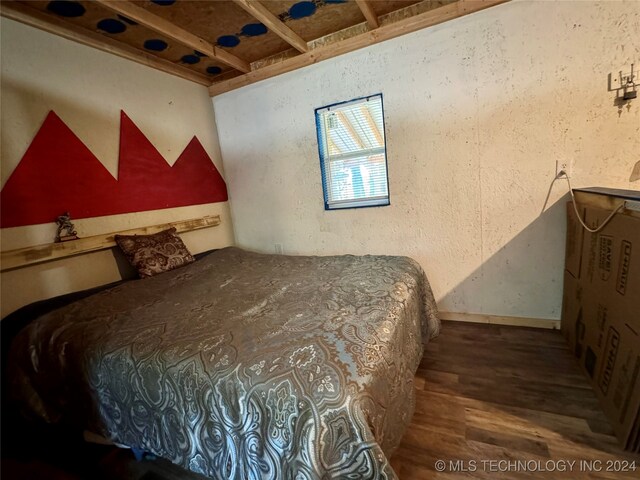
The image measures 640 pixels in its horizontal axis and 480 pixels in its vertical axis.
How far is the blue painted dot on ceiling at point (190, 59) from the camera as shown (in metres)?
2.44

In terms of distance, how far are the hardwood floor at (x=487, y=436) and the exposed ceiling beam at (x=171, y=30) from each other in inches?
98.1

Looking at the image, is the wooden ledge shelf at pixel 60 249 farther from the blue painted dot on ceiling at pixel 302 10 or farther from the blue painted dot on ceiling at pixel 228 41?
the blue painted dot on ceiling at pixel 302 10

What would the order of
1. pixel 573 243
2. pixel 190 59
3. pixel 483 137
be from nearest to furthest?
1. pixel 573 243
2. pixel 483 137
3. pixel 190 59

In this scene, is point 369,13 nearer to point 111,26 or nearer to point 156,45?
point 156,45

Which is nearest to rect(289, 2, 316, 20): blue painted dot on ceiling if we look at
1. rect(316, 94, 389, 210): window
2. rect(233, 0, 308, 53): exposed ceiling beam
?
rect(233, 0, 308, 53): exposed ceiling beam

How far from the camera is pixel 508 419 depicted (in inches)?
50.1

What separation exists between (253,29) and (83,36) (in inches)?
47.6

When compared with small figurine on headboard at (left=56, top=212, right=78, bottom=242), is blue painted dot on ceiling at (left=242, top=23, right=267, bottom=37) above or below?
above

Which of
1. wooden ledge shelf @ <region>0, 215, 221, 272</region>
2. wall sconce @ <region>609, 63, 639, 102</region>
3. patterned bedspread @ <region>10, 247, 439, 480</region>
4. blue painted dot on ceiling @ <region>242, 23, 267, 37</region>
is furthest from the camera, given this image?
blue painted dot on ceiling @ <region>242, 23, 267, 37</region>

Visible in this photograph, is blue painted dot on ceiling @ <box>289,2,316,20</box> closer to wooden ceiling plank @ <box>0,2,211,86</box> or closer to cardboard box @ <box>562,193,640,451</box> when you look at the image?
wooden ceiling plank @ <box>0,2,211,86</box>

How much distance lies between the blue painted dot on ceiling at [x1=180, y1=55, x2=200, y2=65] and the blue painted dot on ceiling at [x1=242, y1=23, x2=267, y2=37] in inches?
22.6

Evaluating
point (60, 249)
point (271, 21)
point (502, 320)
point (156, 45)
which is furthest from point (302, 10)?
point (502, 320)

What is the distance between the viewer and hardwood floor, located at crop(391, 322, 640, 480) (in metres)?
1.07

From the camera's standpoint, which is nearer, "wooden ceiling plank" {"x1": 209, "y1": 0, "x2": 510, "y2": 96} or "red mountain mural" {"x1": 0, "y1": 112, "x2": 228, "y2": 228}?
"red mountain mural" {"x1": 0, "y1": 112, "x2": 228, "y2": 228}
